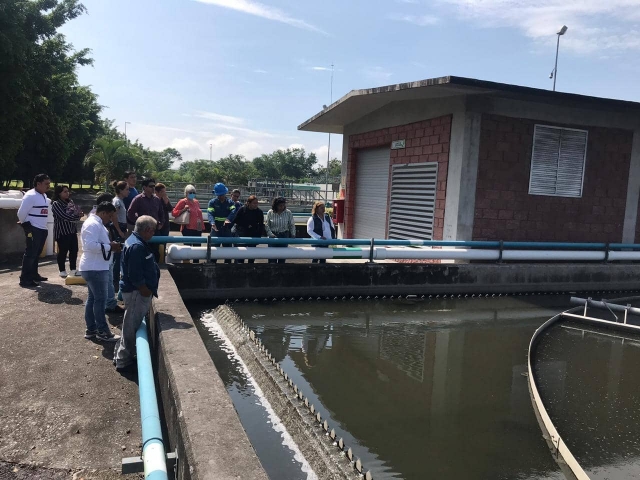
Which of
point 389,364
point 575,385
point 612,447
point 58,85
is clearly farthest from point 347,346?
point 58,85

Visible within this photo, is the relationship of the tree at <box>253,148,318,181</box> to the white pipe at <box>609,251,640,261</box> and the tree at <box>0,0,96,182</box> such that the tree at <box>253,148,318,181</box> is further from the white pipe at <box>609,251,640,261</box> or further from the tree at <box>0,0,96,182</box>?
the white pipe at <box>609,251,640,261</box>

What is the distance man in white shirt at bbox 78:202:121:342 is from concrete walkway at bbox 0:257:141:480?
0.55 feet

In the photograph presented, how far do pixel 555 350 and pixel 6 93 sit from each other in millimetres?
21378

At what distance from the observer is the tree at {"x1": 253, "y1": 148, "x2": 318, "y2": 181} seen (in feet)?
294

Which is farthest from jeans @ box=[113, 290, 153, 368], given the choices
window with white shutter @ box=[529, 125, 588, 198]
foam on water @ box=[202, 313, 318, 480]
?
window with white shutter @ box=[529, 125, 588, 198]

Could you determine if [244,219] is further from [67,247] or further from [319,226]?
[67,247]

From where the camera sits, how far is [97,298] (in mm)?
5539

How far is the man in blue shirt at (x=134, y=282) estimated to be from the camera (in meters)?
4.93

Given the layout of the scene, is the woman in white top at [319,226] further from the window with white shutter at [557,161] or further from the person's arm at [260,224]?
the window with white shutter at [557,161]

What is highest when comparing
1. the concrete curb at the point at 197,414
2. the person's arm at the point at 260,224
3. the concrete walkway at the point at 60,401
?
the person's arm at the point at 260,224

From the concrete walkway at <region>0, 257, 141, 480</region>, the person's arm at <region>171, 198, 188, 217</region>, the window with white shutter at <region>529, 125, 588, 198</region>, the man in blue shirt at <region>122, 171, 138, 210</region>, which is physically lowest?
the concrete walkway at <region>0, 257, 141, 480</region>

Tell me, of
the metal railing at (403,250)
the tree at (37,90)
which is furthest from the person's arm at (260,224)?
the tree at (37,90)

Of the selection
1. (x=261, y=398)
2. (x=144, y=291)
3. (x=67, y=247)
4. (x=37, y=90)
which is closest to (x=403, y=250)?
(x=261, y=398)

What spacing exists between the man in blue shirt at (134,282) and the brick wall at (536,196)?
26.3 ft
